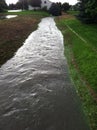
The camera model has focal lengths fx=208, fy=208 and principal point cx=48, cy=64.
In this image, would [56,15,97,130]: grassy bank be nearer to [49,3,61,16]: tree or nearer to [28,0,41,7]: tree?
[49,3,61,16]: tree

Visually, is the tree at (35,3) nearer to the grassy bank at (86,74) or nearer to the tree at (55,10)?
the tree at (55,10)

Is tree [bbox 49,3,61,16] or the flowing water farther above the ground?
the flowing water

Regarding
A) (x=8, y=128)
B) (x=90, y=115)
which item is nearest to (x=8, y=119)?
(x=8, y=128)

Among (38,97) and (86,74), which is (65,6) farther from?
(38,97)

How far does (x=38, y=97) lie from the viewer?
1017cm

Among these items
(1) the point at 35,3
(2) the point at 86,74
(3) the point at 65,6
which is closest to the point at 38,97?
(2) the point at 86,74

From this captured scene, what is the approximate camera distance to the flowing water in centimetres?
817

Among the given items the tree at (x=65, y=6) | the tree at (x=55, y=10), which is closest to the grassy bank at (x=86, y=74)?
the tree at (x=55, y=10)

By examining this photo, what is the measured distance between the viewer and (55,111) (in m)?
9.01

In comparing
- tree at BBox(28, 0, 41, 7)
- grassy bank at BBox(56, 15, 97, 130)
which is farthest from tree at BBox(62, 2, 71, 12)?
grassy bank at BBox(56, 15, 97, 130)

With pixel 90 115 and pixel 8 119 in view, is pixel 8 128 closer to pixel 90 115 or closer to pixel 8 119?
pixel 8 119

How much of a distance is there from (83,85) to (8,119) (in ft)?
16.0

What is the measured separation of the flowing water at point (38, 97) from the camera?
26.8 ft

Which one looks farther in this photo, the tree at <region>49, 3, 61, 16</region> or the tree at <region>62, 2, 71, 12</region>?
the tree at <region>62, 2, 71, 12</region>
